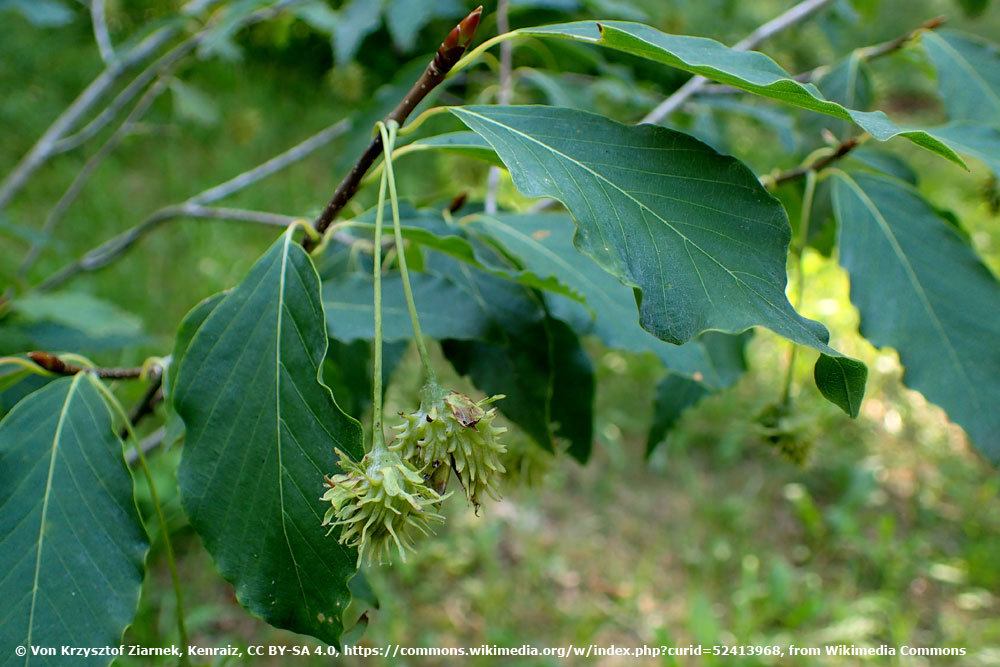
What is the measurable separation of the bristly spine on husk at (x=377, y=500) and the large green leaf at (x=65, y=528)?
0.96ft

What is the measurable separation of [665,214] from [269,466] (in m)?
0.53

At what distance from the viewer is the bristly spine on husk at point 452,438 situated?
86 centimetres

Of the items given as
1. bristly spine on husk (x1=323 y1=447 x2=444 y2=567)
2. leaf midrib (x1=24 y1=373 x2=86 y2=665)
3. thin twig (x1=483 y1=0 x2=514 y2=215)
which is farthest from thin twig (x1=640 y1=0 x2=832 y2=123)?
leaf midrib (x1=24 y1=373 x2=86 y2=665)

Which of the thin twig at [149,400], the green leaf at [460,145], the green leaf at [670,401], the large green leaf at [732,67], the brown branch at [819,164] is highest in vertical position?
the large green leaf at [732,67]

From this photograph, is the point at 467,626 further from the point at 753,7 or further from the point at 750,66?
the point at 753,7

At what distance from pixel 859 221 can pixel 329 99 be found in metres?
4.77

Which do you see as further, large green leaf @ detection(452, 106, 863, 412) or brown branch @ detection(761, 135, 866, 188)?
brown branch @ detection(761, 135, 866, 188)

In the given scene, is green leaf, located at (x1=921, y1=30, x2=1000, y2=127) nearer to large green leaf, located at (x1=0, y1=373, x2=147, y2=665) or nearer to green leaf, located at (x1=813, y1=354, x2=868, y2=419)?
green leaf, located at (x1=813, y1=354, x2=868, y2=419)

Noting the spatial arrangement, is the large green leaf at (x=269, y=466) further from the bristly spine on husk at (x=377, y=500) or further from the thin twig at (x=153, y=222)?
the thin twig at (x=153, y=222)

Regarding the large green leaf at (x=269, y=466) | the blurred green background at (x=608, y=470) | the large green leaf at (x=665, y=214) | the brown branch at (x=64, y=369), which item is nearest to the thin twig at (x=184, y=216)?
the blurred green background at (x=608, y=470)

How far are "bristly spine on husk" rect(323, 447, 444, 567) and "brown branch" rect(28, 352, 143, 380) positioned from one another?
469mm

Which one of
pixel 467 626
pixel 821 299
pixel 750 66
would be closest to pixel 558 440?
pixel 750 66

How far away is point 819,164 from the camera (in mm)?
1351

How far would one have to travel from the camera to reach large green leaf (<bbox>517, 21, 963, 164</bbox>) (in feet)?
2.58
